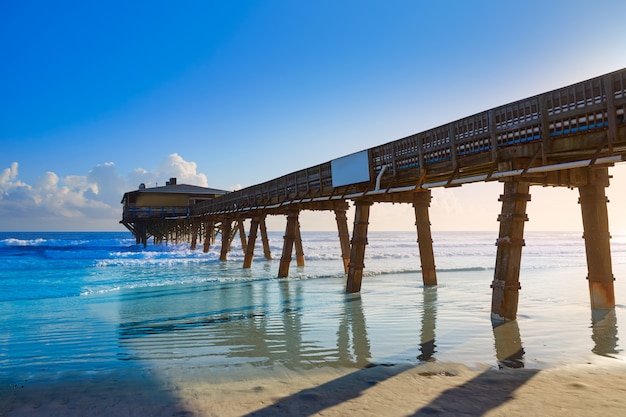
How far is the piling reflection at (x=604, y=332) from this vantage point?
6834mm

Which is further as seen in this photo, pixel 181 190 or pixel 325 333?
pixel 181 190

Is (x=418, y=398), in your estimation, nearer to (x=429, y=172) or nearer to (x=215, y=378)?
(x=215, y=378)

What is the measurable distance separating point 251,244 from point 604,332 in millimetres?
19070

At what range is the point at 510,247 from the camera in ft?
28.6

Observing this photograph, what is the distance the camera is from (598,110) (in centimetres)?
695

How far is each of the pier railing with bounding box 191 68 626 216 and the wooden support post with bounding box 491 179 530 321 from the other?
0.68 metres

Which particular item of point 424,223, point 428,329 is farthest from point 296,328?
point 424,223

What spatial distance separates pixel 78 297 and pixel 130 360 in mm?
10251

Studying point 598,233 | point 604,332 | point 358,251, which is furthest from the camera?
point 358,251

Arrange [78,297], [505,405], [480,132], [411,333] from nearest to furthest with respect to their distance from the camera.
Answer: [505,405], [411,333], [480,132], [78,297]

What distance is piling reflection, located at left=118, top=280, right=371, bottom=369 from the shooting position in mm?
6875

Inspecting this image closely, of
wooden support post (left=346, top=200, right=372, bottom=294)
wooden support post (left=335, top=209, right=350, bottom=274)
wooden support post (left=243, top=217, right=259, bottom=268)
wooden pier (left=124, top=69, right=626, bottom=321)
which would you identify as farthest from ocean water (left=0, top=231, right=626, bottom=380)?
wooden support post (left=243, top=217, right=259, bottom=268)

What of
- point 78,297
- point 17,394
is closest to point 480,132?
point 17,394

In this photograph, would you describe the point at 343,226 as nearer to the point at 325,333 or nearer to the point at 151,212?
the point at 325,333
